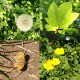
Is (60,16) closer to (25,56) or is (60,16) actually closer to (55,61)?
(55,61)

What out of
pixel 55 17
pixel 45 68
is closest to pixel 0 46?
pixel 45 68

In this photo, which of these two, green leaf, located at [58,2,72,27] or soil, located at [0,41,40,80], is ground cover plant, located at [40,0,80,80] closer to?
green leaf, located at [58,2,72,27]

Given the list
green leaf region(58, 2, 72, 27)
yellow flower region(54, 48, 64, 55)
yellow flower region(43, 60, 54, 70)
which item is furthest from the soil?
green leaf region(58, 2, 72, 27)

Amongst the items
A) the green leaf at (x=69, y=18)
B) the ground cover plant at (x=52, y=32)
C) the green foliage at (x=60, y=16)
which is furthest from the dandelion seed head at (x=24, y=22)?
the green leaf at (x=69, y=18)

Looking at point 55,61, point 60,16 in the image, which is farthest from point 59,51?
point 60,16

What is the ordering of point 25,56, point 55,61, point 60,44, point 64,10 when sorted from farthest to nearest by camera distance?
point 60,44
point 64,10
point 55,61
point 25,56
